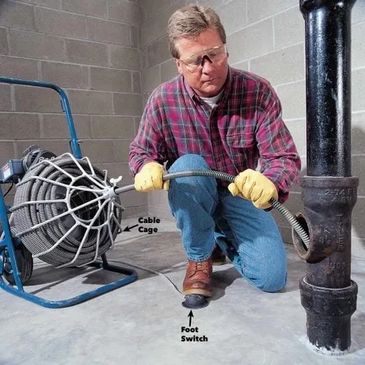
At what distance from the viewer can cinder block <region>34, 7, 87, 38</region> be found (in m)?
2.52

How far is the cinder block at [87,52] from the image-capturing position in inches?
104

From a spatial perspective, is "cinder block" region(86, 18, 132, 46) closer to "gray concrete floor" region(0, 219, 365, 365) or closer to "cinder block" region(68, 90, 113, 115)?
"cinder block" region(68, 90, 113, 115)

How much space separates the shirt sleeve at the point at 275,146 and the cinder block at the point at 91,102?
1.77 metres

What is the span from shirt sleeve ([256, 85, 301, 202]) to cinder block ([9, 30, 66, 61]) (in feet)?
6.04

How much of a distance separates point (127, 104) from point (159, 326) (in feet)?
7.04

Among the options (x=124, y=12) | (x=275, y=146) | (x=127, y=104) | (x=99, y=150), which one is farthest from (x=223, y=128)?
(x=124, y=12)

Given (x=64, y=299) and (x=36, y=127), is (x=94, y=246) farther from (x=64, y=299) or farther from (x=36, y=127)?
(x=36, y=127)

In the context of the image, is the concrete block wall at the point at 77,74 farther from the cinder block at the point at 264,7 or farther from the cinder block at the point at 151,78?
the cinder block at the point at 264,7

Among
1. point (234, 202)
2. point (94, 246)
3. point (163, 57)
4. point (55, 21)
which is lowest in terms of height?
point (94, 246)

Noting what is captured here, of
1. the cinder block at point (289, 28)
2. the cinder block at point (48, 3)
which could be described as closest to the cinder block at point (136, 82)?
the cinder block at point (48, 3)

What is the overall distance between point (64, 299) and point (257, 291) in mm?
675

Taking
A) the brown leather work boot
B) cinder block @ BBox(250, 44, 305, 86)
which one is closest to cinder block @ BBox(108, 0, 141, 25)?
cinder block @ BBox(250, 44, 305, 86)

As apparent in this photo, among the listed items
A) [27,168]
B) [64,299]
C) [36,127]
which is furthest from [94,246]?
[36,127]

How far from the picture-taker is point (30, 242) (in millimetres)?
1320
